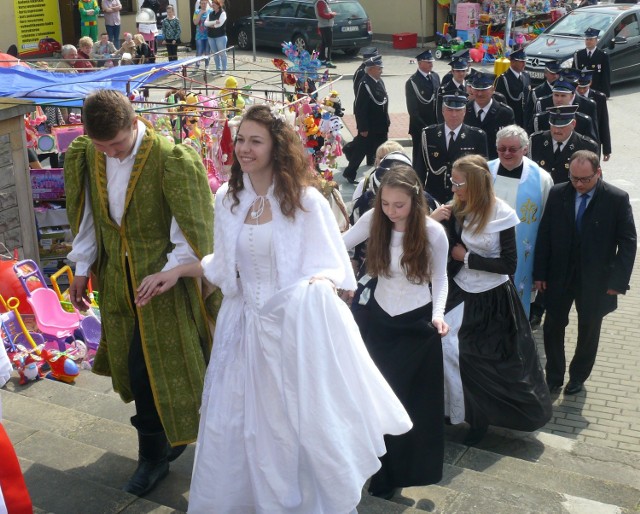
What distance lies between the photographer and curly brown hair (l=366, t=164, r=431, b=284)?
15.1 feet

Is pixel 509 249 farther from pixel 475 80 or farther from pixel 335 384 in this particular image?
pixel 475 80

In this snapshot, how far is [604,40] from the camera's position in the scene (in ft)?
64.2

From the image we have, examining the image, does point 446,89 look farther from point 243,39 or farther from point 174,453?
point 243,39

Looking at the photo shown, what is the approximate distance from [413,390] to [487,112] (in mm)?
5372

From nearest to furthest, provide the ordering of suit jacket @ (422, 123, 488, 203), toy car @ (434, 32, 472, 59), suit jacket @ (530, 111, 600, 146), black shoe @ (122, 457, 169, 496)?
A: black shoe @ (122, 457, 169, 496)
suit jacket @ (422, 123, 488, 203)
suit jacket @ (530, 111, 600, 146)
toy car @ (434, 32, 472, 59)

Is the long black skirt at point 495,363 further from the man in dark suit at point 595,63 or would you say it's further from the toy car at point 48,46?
the toy car at point 48,46

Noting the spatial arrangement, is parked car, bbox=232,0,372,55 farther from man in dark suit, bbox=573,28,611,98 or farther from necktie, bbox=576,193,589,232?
necktie, bbox=576,193,589,232

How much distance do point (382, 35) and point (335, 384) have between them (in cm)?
2489

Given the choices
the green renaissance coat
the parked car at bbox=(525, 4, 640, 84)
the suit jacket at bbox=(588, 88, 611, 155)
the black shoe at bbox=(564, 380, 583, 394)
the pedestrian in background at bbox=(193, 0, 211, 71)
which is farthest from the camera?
the pedestrian in background at bbox=(193, 0, 211, 71)

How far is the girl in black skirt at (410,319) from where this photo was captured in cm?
461

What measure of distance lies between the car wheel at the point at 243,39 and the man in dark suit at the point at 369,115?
13.5m

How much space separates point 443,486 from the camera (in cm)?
481

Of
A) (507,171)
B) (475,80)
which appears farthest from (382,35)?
(507,171)

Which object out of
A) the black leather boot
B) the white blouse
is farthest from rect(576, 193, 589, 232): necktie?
the black leather boot
